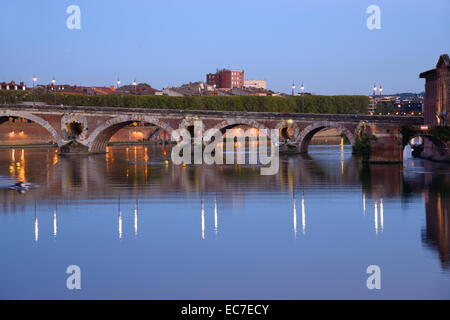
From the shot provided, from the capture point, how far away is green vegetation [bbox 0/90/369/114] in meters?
145

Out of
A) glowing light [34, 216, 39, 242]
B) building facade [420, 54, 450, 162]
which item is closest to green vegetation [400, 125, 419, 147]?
building facade [420, 54, 450, 162]

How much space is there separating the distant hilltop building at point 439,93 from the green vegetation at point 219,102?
6252cm

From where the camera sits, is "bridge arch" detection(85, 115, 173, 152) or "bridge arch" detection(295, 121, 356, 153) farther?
"bridge arch" detection(85, 115, 173, 152)

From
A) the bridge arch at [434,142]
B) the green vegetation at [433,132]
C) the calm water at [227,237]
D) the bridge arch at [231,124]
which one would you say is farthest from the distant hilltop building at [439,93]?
the bridge arch at [231,124]

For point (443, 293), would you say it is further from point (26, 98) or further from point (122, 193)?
point (26, 98)

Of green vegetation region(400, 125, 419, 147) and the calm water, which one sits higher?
green vegetation region(400, 125, 419, 147)

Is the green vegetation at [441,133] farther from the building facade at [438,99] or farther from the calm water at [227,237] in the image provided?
the calm water at [227,237]

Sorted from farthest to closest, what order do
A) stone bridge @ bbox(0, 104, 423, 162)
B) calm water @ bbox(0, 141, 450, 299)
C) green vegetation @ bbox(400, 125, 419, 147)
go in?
stone bridge @ bbox(0, 104, 423, 162) → green vegetation @ bbox(400, 125, 419, 147) → calm water @ bbox(0, 141, 450, 299)

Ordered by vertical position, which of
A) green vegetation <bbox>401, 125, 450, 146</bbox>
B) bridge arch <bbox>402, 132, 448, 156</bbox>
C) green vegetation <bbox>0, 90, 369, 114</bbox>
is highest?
green vegetation <bbox>0, 90, 369, 114</bbox>

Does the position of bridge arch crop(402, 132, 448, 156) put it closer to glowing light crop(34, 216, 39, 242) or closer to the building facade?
the building facade

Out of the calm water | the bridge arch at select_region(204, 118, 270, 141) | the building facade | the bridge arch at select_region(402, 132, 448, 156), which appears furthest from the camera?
the bridge arch at select_region(204, 118, 270, 141)

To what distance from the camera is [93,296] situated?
25.6 meters

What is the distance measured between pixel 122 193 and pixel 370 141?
35.1 meters

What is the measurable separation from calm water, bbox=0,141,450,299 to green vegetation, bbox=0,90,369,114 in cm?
8502
